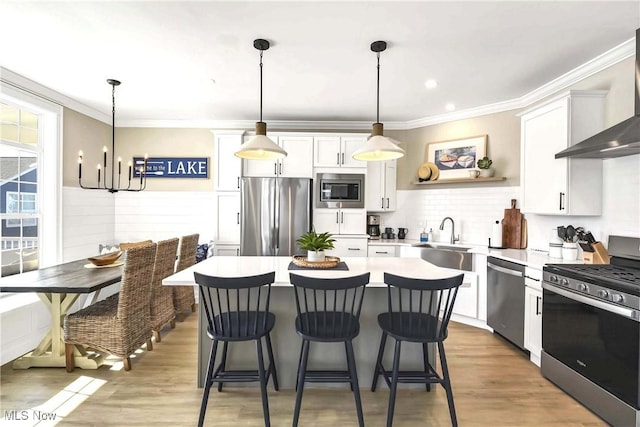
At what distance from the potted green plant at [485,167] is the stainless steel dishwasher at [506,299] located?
1.15 metres

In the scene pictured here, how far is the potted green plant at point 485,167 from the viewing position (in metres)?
4.04

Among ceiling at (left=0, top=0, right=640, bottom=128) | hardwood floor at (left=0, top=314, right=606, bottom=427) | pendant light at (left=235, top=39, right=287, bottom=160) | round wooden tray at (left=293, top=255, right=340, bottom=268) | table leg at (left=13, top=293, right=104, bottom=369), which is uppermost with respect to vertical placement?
ceiling at (left=0, top=0, right=640, bottom=128)

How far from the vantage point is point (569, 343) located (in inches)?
95.6

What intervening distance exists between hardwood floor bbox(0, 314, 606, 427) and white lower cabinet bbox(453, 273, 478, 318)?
925 mm

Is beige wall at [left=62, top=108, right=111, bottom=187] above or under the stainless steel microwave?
above

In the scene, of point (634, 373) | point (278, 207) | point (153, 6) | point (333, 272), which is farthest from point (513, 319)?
point (153, 6)

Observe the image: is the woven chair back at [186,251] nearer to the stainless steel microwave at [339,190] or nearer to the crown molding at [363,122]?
the stainless steel microwave at [339,190]

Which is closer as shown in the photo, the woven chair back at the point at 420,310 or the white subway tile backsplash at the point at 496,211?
the woven chair back at the point at 420,310

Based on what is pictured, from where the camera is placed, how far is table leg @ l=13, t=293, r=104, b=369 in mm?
2795

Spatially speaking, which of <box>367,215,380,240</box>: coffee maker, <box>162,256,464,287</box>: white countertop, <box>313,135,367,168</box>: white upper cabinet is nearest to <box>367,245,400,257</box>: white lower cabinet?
<box>367,215,380,240</box>: coffee maker

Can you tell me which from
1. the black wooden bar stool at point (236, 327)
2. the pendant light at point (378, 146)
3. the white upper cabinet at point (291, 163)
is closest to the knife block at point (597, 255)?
the pendant light at point (378, 146)

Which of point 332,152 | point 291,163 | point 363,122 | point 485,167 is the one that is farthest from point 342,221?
point 485,167

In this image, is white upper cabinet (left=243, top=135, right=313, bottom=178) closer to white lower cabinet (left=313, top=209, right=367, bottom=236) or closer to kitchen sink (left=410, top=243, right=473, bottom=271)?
white lower cabinet (left=313, top=209, right=367, bottom=236)

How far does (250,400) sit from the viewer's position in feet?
7.77
